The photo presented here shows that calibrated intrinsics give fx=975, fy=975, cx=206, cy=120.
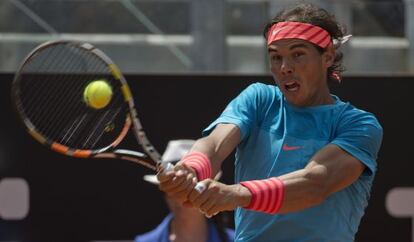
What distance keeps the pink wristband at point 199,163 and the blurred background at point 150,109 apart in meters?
2.28

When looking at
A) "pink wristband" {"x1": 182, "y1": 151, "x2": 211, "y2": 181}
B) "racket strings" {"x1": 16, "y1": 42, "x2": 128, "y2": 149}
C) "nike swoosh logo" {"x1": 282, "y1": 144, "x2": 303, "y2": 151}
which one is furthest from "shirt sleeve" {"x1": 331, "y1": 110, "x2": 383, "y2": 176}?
"racket strings" {"x1": 16, "y1": 42, "x2": 128, "y2": 149}

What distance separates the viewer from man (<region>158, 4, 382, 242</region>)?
3021 mm

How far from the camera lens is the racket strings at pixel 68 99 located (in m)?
3.93

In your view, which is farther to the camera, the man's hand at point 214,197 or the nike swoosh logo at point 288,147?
the nike swoosh logo at point 288,147

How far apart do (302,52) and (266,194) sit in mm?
538

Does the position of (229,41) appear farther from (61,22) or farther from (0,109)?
(0,109)

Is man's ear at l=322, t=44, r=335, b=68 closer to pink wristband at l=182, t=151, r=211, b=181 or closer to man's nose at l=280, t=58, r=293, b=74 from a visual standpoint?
man's nose at l=280, t=58, r=293, b=74

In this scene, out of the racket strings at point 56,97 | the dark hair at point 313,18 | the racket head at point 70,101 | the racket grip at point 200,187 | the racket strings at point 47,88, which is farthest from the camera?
the racket strings at point 47,88

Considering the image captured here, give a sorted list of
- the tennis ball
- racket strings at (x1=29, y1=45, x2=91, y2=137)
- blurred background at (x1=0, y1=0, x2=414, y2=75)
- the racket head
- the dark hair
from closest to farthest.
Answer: the dark hair < the racket head < the tennis ball < racket strings at (x1=29, y1=45, x2=91, y2=137) < blurred background at (x1=0, y1=0, x2=414, y2=75)

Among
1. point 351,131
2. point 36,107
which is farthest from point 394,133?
point 351,131

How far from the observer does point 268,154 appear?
3129 mm

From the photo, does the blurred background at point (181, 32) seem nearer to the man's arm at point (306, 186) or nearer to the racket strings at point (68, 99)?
the racket strings at point (68, 99)

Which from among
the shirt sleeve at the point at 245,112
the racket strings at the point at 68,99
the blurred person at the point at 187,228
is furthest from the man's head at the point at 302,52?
the blurred person at the point at 187,228

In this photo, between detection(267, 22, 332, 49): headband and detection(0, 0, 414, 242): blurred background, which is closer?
detection(267, 22, 332, 49): headband
